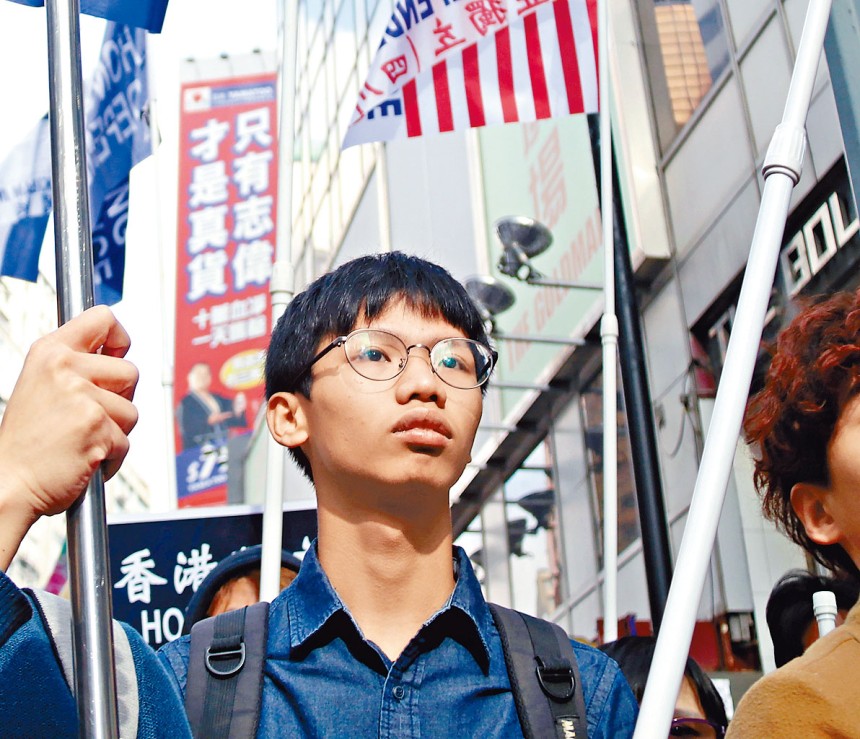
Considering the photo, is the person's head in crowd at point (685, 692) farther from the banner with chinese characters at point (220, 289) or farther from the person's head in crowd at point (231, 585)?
the banner with chinese characters at point (220, 289)

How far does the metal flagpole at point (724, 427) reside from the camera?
1638mm

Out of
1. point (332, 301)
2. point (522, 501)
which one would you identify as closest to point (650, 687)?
Result: point (332, 301)

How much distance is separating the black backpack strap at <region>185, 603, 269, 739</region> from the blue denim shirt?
0.15 feet

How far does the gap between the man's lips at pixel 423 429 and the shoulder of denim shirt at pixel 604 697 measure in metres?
0.46

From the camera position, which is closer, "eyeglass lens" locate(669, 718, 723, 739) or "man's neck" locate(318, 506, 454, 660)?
"man's neck" locate(318, 506, 454, 660)

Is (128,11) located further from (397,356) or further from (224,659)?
(224,659)

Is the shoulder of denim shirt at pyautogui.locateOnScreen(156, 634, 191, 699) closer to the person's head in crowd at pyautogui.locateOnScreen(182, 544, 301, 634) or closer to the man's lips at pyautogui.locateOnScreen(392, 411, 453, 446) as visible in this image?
the man's lips at pyautogui.locateOnScreen(392, 411, 453, 446)

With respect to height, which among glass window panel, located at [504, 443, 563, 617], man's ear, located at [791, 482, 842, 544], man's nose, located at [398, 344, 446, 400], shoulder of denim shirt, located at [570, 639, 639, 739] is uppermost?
man's nose, located at [398, 344, 446, 400]

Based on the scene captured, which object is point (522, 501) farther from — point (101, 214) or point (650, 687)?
point (650, 687)

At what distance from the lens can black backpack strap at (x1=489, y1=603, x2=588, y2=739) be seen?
6.96ft

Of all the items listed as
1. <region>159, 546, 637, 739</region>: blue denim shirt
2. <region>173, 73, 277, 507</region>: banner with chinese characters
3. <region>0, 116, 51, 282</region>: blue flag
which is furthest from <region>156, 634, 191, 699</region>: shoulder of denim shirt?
<region>173, 73, 277, 507</region>: banner with chinese characters

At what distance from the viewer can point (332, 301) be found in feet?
8.95

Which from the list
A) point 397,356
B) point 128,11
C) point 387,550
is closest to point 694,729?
point 387,550

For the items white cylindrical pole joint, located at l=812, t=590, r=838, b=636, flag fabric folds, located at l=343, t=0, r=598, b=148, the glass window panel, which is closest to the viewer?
white cylindrical pole joint, located at l=812, t=590, r=838, b=636
